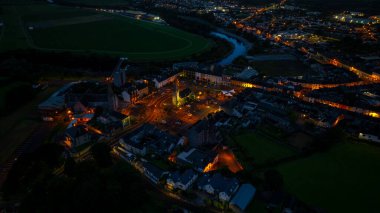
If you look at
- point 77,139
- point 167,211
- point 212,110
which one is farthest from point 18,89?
point 167,211

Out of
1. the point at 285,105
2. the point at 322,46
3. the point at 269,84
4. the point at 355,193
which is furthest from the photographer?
the point at 322,46

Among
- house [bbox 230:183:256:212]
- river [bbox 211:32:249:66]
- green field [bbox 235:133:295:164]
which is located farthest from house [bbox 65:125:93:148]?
river [bbox 211:32:249:66]

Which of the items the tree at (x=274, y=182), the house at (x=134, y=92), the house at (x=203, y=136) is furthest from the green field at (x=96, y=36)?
the tree at (x=274, y=182)

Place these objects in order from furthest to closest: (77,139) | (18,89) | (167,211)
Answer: (18,89) < (77,139) < (167,211)

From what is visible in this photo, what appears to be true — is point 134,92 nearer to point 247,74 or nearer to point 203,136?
point 203,136

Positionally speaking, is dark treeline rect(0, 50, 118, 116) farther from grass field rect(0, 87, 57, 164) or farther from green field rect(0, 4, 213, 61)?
green field rect(0, 4, 213, 61)

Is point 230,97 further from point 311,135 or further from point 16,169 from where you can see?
point 16,169

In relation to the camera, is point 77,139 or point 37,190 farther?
point 77,139
